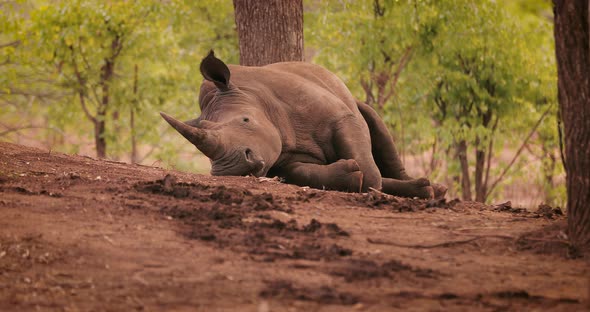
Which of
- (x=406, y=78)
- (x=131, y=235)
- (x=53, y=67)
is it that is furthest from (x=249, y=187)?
(x=53, y=67)

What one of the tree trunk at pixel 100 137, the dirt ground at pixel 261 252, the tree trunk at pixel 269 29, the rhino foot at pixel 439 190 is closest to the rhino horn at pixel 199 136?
the dirt ground at pixel 261 252

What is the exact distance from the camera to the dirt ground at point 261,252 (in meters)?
3.64

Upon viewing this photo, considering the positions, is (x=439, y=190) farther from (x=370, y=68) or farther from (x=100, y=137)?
(x=100, y=137)

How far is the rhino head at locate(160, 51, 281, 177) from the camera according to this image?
680 cm

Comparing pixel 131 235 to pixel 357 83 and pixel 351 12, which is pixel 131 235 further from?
pixel 357 83

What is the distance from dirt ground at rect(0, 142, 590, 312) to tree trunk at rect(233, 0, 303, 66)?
469 cm

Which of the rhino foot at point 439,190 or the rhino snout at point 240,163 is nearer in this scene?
the rhino snout at point 240,163

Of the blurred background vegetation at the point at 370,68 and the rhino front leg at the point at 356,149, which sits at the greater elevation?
the blurred background vegetation at the point at 370,68

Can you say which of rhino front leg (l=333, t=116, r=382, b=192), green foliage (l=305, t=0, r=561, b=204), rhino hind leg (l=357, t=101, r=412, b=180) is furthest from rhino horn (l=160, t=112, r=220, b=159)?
green foliage (l=305, t=0, r=561, b=204)

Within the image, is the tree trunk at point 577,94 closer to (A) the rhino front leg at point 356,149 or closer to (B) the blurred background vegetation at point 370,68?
(A) the rhino front leg at point 356,149

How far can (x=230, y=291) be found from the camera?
370 cm

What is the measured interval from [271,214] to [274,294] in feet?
5.33

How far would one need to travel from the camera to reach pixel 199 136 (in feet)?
21.9

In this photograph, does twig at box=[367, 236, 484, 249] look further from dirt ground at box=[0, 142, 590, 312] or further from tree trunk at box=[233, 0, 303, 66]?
tree trunk at box=[233, 0, 303, 66]
